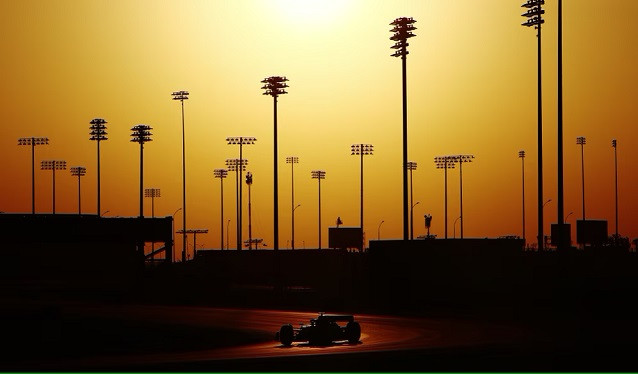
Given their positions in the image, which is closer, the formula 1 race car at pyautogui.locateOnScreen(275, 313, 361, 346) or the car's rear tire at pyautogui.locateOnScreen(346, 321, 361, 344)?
the formula 1 race car at pyautogui.locateOnScreen(275, 313, 361, 346)

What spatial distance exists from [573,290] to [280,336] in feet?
94.2

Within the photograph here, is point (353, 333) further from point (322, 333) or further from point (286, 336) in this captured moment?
point (286, 336)

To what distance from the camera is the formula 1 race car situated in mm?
49938

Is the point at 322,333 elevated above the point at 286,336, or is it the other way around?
the point at 322,333

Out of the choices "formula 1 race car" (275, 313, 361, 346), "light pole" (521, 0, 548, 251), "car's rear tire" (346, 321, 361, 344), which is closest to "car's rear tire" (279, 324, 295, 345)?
"formula 1 race car" (275, 313, 361, 346)

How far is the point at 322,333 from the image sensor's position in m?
50.2

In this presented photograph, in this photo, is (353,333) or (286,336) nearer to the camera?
→ (286,336)

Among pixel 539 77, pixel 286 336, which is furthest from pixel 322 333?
pixel 539 77

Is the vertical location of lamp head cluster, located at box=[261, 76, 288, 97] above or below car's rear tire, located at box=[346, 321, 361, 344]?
above

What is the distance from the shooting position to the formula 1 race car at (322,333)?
164 feet

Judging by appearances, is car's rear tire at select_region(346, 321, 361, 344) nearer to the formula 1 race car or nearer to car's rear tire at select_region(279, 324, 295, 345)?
the formula 1 race car

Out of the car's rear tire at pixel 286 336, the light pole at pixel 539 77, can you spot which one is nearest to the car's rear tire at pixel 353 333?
the car's rear tire at pixel 286 336

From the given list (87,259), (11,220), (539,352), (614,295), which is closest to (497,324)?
(614,295)

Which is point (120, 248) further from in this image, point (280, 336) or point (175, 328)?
point (280, 336)
